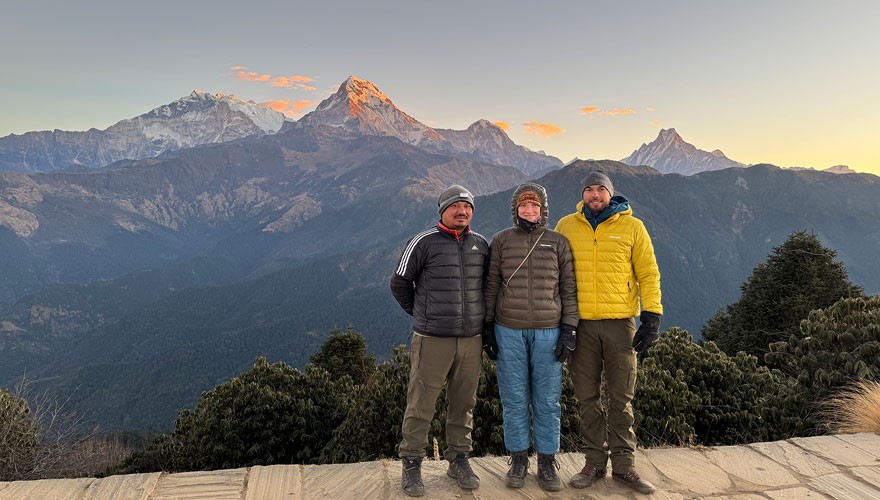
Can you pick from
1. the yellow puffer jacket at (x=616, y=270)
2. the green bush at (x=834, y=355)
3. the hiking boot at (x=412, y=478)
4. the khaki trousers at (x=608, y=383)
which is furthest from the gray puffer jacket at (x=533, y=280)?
the green bush at (x=834, y=355)

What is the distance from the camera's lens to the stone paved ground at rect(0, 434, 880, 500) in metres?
4.95

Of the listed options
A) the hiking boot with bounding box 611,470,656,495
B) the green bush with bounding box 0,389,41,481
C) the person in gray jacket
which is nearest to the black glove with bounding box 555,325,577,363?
the person in gray jacket

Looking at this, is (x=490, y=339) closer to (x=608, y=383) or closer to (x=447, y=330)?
(x=447, y=330)

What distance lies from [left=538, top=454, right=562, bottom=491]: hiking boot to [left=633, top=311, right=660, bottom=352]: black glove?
1.52 m

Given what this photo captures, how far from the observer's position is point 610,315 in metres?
4.97

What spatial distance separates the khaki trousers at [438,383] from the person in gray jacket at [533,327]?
1.05 ft

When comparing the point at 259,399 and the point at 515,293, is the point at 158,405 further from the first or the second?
the point at 515,293

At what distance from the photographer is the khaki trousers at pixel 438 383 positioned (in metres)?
5.06

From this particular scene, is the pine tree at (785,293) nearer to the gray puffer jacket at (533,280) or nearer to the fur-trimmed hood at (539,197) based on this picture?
the gray puffer jacket at (533,280)

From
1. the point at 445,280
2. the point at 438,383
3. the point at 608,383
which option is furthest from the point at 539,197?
the point at 438,383

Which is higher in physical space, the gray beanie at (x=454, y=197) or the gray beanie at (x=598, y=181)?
the gray beanie at (x=598, y=181)

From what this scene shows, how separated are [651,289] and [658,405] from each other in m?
5.37

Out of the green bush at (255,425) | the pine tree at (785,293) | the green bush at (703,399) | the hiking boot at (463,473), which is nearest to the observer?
the hiking boot at (463,473)

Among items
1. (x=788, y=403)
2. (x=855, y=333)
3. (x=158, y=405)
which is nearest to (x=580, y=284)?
(x=788, y=403)
